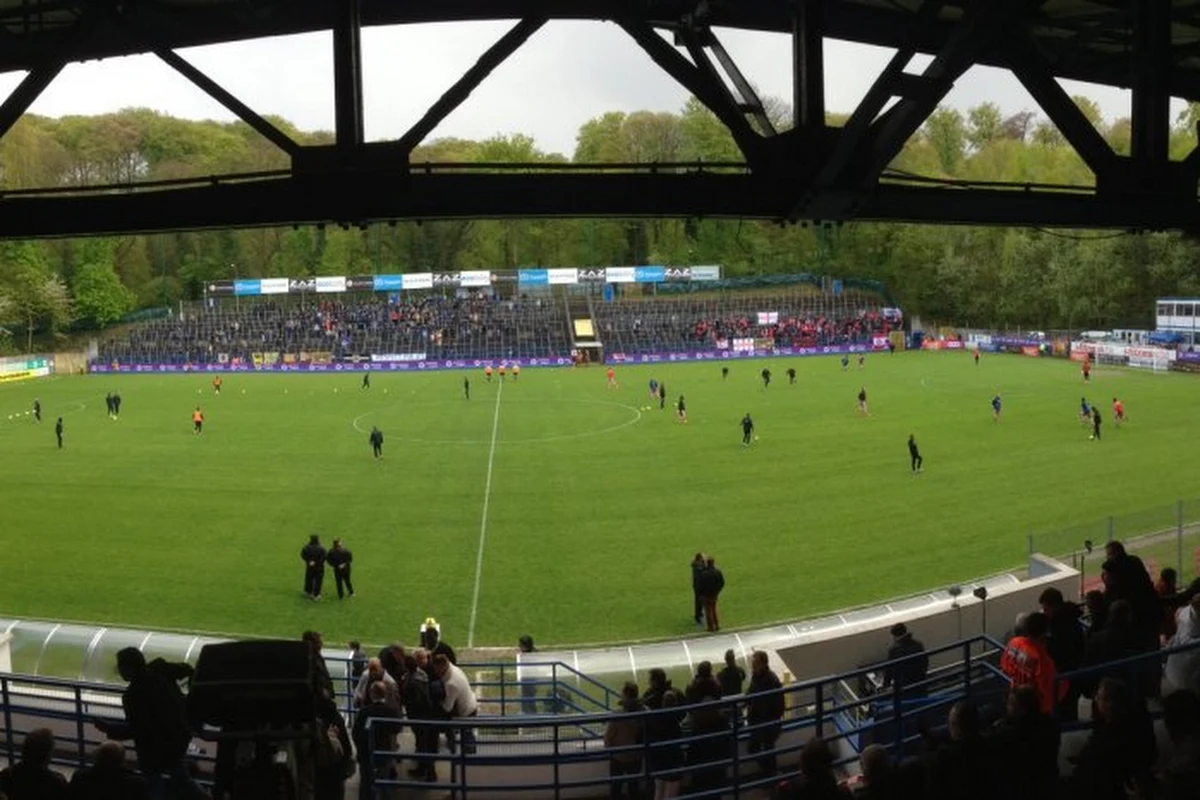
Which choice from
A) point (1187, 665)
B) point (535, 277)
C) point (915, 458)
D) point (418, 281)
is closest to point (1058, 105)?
point (1187, 665)

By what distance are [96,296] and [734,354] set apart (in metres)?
53.8

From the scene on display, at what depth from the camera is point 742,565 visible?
20.4m

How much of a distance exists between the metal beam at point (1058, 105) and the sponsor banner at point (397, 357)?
75.3 meters

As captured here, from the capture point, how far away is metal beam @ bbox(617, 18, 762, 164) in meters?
5.49

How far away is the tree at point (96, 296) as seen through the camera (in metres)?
86.1

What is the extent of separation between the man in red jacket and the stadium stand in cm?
7353

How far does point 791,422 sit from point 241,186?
35.0 m

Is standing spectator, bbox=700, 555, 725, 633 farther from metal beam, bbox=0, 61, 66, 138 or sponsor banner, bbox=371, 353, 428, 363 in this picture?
sponsor banner, bbox=371, 353, 428, 363

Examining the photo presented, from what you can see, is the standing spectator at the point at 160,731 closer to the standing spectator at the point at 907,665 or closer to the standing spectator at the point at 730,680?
the standing spectator at the point at 730,680

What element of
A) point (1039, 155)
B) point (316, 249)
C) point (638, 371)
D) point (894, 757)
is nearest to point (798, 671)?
point (894, 757)

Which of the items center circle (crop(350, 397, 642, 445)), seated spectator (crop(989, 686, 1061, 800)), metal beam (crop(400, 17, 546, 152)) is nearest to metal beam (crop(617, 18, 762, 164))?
metal beam (crop(400, 17, 546, 152))

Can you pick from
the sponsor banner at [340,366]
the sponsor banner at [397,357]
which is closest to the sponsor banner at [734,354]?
the sponsor banner at [340,366]

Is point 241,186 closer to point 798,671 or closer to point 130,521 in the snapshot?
point 798,671

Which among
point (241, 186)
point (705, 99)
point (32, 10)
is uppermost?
point (32, 10)
